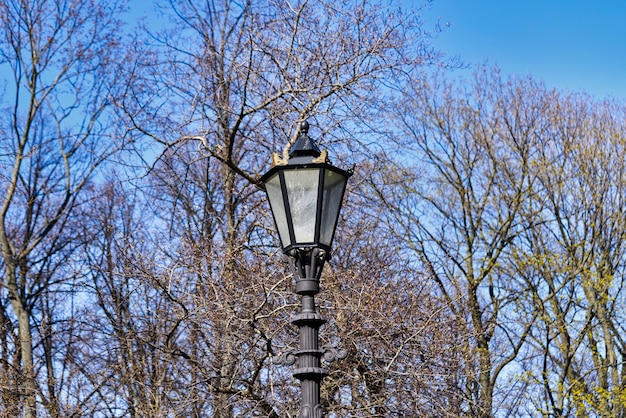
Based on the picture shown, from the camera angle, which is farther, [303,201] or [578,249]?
[578,249]

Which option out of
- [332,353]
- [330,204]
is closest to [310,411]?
[332,353]

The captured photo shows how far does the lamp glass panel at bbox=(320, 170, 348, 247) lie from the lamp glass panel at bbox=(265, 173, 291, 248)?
23 centimetres

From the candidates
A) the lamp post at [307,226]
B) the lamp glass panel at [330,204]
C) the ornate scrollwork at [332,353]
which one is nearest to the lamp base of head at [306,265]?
the lamp post at [307,226]

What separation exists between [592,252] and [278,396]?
10620 mm

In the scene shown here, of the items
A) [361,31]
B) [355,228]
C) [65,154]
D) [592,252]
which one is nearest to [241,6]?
[361,31]

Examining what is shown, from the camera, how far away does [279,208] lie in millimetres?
5008

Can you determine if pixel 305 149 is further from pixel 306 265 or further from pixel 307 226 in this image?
pixel 306 265

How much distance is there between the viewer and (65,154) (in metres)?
20.3

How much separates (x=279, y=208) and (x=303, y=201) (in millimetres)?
178

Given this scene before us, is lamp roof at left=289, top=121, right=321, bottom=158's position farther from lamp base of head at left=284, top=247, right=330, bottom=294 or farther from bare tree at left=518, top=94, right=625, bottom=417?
bare tree at left=518, top=94, right=625, bottom=417

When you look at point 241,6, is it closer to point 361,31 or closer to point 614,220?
point 361,31

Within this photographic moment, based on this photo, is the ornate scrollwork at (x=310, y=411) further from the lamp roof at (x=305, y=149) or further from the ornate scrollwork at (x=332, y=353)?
the lamp roof at (x=305, y=149)

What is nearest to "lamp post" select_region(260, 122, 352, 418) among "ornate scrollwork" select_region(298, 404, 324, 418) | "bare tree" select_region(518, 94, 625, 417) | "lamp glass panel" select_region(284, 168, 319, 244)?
"lamp glass panel" select_region(284, 168, 319, 244)

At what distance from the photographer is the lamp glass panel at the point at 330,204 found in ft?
16.1
